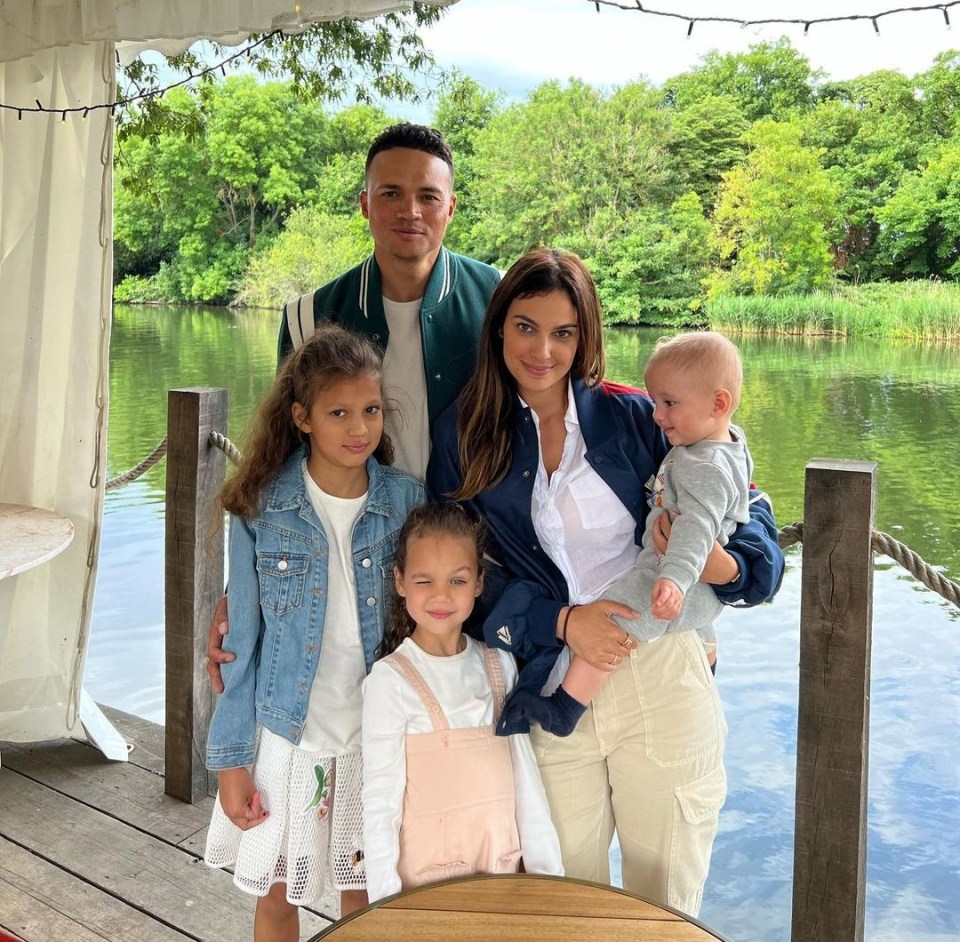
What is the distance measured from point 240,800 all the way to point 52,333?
1468 millimetres

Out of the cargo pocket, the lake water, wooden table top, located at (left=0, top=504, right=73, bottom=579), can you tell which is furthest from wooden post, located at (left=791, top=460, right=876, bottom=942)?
wooden table top, located at (left=0, top=504, right=73, bottom=579)

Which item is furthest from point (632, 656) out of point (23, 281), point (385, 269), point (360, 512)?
point (23, 281)

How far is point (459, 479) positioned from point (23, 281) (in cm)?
155

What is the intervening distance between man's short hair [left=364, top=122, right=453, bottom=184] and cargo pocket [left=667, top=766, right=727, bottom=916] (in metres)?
1.14

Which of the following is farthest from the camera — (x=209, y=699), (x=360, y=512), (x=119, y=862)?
(x=209, y=699)

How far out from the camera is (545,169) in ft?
39.5

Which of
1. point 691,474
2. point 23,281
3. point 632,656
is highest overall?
point 23,281

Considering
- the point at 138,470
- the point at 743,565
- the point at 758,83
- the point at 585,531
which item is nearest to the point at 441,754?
the point at 585,531

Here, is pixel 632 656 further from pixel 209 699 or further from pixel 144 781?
pixel 144 781

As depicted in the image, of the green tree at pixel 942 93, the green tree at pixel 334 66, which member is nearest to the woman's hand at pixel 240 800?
the green tree at pixel 334 66

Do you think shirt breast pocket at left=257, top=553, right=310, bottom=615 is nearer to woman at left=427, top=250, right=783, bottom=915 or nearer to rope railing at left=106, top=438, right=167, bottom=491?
woman at left=427, top=250, right=783, bottom=915

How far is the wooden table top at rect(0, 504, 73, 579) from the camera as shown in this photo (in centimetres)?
181

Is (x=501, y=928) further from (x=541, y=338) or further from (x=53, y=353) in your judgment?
(x=53, y=353)

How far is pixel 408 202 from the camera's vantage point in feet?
5.32
